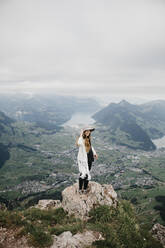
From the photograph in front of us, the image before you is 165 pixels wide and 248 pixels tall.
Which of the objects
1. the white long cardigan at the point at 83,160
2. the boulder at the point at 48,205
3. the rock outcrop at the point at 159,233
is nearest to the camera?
the rock outcrop at the point at 159,233

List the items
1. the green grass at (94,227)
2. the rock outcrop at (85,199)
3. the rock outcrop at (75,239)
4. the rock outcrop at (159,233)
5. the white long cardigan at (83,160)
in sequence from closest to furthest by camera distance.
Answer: the rock outcrop at (75,239) < the green grass at (94,227) < the rock outcrop at (159,233) < the rock outcrop at (85,199) < the white long cardigan at (83,160)

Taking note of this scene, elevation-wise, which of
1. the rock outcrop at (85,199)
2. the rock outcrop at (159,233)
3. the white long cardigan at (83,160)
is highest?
the white long cardigan at (83,160)

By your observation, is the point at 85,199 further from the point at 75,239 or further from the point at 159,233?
the point at 159,233

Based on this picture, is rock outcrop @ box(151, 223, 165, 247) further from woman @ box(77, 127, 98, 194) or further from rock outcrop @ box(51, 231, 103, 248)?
woman @ box(77, 127, 98, 194)

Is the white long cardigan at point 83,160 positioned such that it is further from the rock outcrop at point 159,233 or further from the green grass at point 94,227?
the rock outcrop at point 159,233

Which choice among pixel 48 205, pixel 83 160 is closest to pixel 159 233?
pixel 83 160

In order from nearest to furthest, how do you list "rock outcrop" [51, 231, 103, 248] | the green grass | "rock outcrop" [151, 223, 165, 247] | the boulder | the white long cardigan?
"rock outcrop" [51, 231, 103, 248]
the green grass
"rock outcrop" [151, 223, 165, 247]
the white long cardigan
the boulder

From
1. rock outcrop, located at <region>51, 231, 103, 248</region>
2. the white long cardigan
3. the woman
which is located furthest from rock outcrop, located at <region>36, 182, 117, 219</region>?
rock outcrop, located at <region>51, 231, 103, 248</region>

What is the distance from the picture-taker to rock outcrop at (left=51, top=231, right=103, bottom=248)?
24.4 feet

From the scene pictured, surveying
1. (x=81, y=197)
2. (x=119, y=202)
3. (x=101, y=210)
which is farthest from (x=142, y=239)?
(x=81, y=197)

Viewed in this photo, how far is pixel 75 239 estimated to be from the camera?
8016 millimetres

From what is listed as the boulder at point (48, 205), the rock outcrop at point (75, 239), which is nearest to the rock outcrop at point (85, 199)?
the boulder at point (48, 205)

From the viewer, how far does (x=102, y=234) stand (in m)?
8.68

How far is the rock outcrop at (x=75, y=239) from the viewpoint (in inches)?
293
